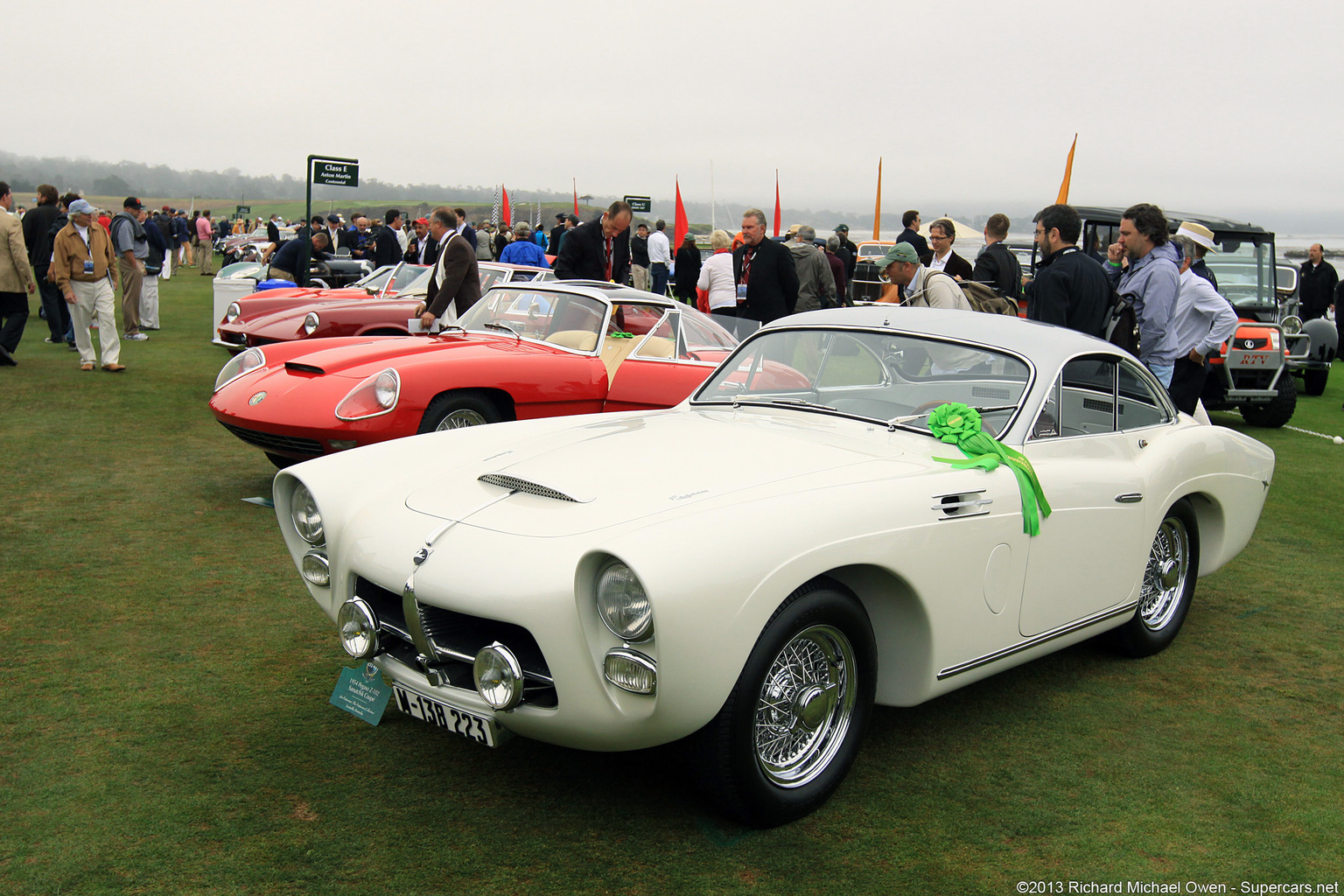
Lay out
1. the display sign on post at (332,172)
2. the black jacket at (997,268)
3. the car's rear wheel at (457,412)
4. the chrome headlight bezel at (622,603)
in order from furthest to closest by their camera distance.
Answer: the display sign on post at (332,172) < the black jacket at (997,268) < the car's rear wheel at (457,412) < the chrome headlight bezel at (622,603)

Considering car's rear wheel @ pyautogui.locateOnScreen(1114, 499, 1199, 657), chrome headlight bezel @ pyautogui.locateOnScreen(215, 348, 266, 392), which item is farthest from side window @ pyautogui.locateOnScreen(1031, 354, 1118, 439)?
A: chrome headlight bezel @ pyautogui.locateOnScreen(215, 348, 266, 392)

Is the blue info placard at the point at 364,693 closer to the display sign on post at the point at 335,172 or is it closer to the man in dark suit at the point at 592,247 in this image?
the man in dark suit at the point at 592,247

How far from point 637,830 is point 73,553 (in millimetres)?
3655

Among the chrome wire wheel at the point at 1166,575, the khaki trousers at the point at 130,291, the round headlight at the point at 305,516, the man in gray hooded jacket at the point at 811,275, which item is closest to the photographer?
the round headlight at the point at 305,516

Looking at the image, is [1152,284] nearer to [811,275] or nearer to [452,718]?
[811,275]

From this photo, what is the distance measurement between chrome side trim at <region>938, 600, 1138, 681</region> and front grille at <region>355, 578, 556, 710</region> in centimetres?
129

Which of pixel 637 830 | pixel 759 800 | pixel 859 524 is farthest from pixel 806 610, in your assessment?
pixel 637 830

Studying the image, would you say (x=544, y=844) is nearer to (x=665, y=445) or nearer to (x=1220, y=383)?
(x=665, y=445)

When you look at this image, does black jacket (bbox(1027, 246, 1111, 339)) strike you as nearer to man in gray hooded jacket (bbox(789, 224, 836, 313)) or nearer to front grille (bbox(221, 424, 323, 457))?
front grille (bbox(221, 424, 323, 457))

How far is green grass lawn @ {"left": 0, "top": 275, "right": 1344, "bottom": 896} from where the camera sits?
8.84ft

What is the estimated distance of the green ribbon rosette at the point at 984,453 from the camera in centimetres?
338

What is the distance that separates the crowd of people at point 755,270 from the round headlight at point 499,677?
426 centimetres

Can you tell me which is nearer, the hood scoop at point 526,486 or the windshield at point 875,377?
the hood scoop at point 526,486

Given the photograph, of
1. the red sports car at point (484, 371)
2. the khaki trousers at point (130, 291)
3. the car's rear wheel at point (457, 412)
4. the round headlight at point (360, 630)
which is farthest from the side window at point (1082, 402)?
the khaki trousers at point (130, 291)
